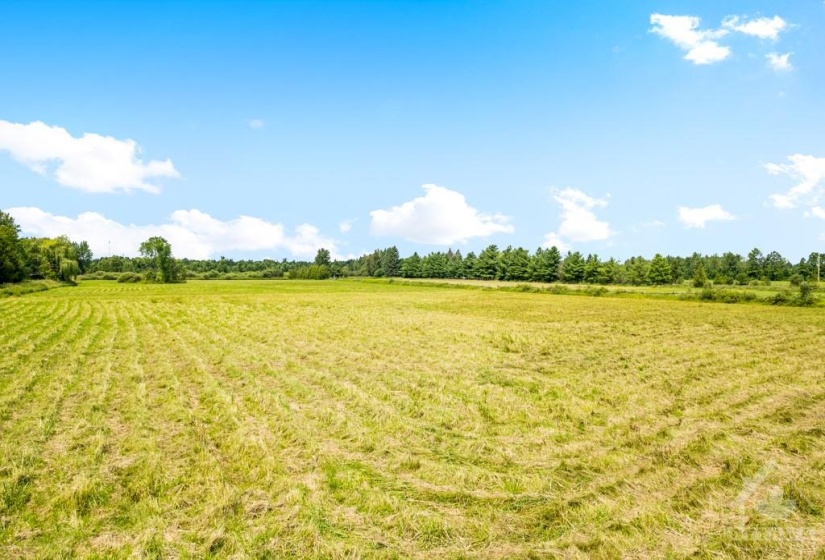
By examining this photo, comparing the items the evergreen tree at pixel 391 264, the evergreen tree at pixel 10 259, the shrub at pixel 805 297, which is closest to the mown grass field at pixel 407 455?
the shrub at pixel 805 297

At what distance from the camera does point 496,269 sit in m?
122

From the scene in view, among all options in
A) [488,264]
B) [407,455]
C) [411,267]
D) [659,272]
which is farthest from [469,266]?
[407,455]

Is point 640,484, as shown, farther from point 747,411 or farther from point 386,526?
point 747,411

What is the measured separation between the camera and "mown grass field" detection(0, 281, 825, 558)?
5152 millimetres

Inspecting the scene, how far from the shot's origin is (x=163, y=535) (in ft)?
17.0

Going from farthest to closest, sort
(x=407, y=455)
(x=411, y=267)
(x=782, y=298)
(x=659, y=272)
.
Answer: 1. (x=411, y=267)
2. (x=659, y=272)
3. (x=782, y=298)
4. (x=407, y=455)

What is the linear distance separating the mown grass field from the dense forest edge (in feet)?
159

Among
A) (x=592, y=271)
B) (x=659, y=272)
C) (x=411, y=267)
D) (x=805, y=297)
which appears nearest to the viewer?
(x=805, y=297)

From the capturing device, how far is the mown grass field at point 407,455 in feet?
16.9

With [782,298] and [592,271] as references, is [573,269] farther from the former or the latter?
[782,298]

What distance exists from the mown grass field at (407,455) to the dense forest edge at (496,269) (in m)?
48.5

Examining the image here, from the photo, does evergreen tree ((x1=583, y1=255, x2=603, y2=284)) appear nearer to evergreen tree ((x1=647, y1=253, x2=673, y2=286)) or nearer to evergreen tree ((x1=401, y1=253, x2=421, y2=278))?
evergreen tree ((x1=647, y1=253, x2=673, y2=286))

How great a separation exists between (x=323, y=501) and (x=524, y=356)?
40.2 feet

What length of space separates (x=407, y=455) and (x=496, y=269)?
117 metres
